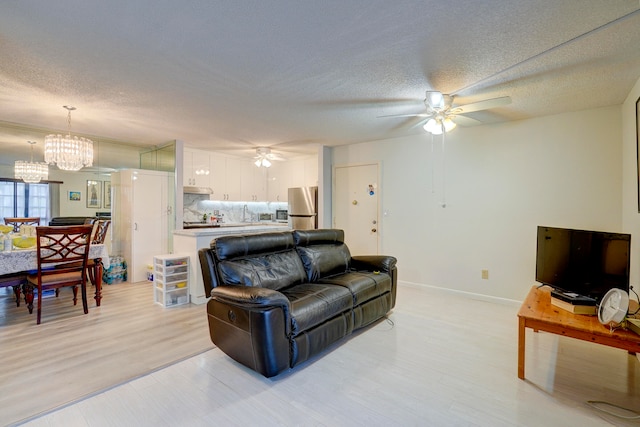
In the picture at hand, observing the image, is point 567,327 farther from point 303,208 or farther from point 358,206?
point 303,208

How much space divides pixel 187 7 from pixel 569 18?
218cm

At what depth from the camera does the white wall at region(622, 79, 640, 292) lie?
8.45 ft

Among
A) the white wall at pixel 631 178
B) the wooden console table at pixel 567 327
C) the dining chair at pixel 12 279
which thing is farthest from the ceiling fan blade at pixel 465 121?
the dining chair at pixel 12 279

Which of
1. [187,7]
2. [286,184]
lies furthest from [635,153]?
[286,184]

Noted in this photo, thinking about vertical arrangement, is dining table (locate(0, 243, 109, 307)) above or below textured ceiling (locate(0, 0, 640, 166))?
below

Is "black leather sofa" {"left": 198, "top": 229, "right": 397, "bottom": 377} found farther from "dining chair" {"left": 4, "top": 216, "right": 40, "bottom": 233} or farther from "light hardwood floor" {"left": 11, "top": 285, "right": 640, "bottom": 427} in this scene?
"dining chair" {"left": 4, "top": 216, "right": 40, "bottom": 233}

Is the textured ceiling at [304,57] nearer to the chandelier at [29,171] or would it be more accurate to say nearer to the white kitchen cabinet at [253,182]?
the chandelier at [29,171]

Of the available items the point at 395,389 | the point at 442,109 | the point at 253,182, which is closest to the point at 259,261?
the point at 395,389

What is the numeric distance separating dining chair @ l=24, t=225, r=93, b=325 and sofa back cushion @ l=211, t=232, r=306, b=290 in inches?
74.5

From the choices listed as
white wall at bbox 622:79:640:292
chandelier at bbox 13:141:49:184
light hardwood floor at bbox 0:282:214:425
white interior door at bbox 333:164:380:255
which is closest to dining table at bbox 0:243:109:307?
light hardwood floor at bbox 0:282:214:425

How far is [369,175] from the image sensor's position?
509 centimetres

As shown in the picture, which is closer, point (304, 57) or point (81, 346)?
point (304, 57)

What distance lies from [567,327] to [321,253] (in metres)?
2.18

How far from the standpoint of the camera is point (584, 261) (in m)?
2.40
